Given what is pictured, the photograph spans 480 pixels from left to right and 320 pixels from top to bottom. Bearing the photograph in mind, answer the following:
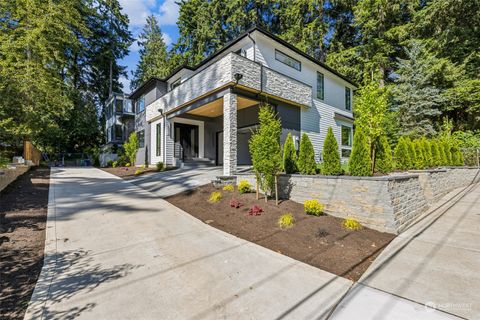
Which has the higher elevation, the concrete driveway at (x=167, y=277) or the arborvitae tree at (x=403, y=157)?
the arborvitae tree at (x=403, y=157)

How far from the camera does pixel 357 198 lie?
201 inches

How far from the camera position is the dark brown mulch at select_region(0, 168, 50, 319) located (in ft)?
7.95

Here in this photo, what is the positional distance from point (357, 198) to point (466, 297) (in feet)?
8.50

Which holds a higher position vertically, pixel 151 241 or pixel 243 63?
pixel 243 63

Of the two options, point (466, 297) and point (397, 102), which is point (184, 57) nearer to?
point (397, 102)

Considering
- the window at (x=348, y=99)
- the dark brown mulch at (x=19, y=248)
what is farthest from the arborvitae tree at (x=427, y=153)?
the dark brown mulch at (x=19, y=248)

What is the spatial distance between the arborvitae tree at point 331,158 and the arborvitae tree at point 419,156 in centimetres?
469

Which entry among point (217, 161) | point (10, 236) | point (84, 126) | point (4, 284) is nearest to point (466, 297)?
point (4, 284)

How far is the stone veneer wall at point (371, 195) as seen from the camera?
15.7ft

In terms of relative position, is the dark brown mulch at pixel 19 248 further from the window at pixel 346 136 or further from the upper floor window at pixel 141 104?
the window at pixel 346 136

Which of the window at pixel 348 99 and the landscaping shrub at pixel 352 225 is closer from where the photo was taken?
the landscaping shrub at pixel 352 225

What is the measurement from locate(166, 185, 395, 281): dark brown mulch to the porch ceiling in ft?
17.4

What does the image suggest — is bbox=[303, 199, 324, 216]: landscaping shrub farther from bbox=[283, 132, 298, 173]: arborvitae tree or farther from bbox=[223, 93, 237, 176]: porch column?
bbox=[223, 93, 237, 176]: porch column

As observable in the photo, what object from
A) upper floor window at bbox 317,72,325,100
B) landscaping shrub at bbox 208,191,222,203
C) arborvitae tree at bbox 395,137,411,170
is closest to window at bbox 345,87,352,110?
upper floor window at bbox 317,72,325,100
